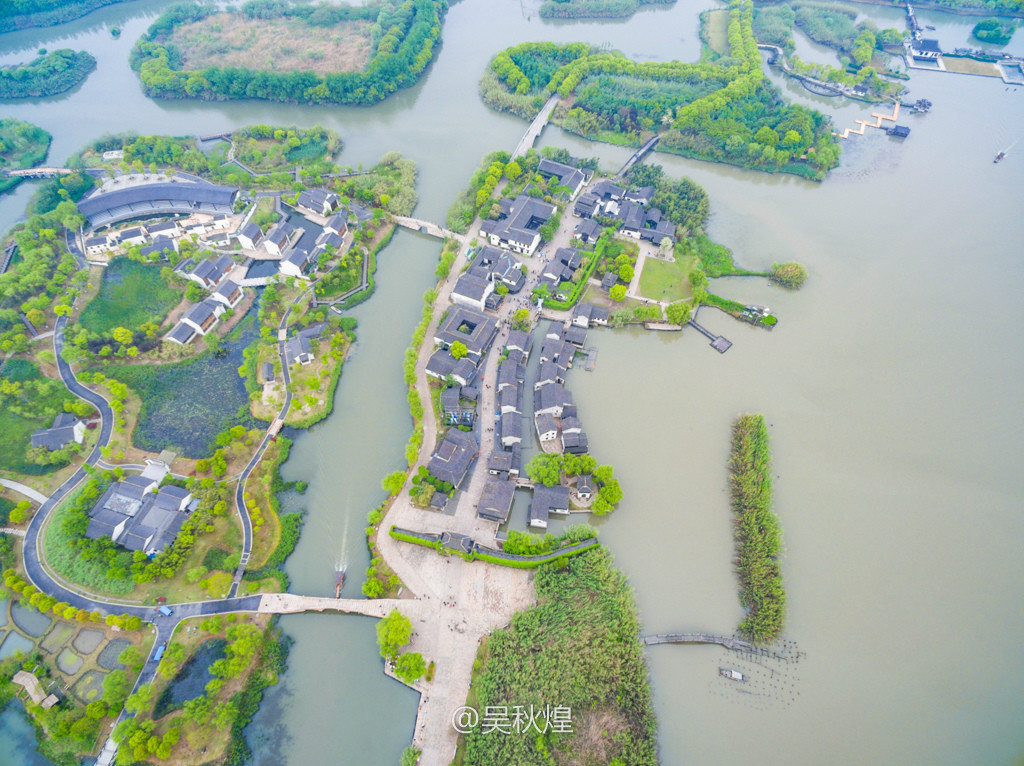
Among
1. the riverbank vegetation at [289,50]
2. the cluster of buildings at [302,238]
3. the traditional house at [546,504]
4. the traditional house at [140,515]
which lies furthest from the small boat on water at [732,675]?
the riverbank vegetation at [289,50]

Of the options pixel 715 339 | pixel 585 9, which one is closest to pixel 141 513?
pixel 715 339

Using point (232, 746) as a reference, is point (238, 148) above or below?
above

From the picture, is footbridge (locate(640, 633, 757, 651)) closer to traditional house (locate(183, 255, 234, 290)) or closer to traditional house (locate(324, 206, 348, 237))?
traditional house (locate(324, 206, 348, 237))

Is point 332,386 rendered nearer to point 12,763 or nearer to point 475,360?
point 475,360

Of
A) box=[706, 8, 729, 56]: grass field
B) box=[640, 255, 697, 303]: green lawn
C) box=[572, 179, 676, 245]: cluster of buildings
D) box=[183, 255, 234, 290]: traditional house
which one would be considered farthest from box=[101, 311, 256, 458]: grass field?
box=[706, 8, 729, 56]: grass field

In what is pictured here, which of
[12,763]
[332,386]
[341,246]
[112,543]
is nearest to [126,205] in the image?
[341,246]

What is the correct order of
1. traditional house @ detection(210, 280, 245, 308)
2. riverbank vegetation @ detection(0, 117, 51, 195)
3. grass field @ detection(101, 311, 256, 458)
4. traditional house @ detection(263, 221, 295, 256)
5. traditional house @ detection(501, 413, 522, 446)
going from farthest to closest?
riverbank vegetation @ detection(0, 117, 51, 195) → traditional house @ detection(263, 221, 295, 256) → traditional house @ detection(210, 280, 245, 308) → grass field @ detection(101, 311, 256, 458) → traditional house @ detection(501, 413, 522, 446)

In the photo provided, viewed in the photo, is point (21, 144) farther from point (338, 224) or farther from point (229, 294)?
point (338, 224)

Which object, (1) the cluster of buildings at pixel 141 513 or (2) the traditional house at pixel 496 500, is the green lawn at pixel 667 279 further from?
(1) the cluster of buildings at pixel 141 513
